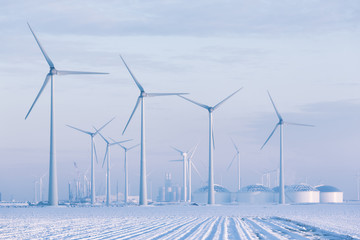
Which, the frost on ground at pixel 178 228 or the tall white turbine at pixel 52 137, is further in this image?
the tall white turbine at pixel 52 137

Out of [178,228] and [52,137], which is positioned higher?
[52,137]

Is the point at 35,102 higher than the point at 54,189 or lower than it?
higher

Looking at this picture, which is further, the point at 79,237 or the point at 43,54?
the point at 43,54

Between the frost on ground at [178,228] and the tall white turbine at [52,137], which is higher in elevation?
the tall white turbine at [52,137]

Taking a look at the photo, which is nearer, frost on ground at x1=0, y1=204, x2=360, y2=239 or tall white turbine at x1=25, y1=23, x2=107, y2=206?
frost on ground at x1=0, y1=204, x2=360, y2=239

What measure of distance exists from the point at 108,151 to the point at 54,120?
75.3 m

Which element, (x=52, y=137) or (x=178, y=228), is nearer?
(x=178, y=228)

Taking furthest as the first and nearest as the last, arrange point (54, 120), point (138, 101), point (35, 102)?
point (138, 101) → point (54, 120) → point (35, 102)

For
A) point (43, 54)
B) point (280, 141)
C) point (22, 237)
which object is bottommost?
point (22, 237)

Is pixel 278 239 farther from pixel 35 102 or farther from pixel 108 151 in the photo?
pixel 108 151

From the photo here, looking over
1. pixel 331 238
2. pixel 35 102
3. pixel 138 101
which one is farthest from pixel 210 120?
pixel 331 238

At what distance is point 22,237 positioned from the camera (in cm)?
4731

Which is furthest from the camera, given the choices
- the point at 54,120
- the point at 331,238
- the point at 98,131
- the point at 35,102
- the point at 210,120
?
the point at 98,131

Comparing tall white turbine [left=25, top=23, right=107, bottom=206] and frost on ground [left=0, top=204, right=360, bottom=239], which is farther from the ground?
tall white turbine [left=25, top=23, right=107, bottom=206]
